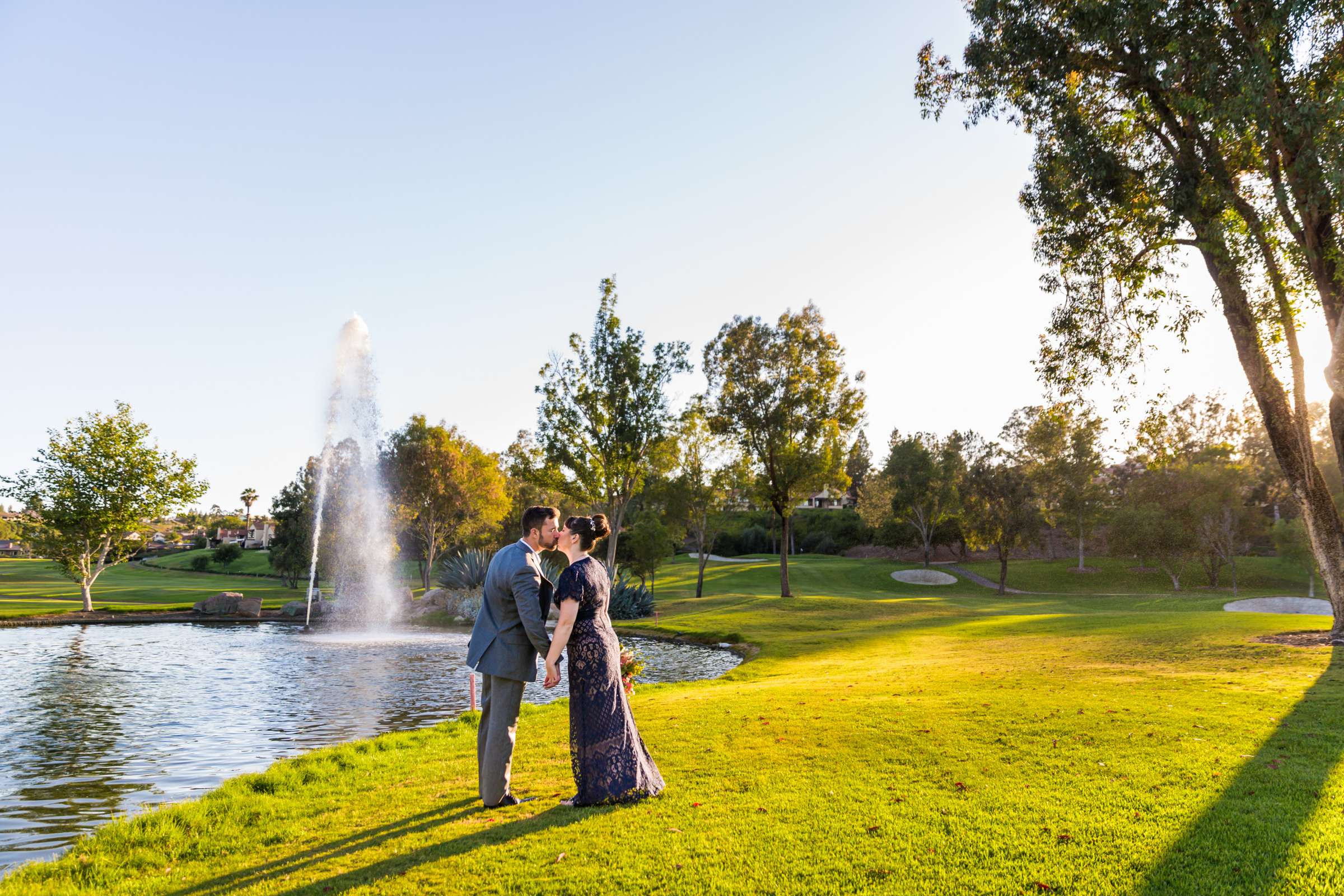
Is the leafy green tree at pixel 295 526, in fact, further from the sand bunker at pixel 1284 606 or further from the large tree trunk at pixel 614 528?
the sand bunker at pixel 1284 606

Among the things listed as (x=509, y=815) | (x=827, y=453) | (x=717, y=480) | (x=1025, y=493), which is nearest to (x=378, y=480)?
(x=717, y=480)

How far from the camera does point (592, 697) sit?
6430 millimetres

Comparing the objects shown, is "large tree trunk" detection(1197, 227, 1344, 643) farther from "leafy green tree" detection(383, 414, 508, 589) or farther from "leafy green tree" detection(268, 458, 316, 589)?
"leafy green tree" detection(268, 458, 316, 589)

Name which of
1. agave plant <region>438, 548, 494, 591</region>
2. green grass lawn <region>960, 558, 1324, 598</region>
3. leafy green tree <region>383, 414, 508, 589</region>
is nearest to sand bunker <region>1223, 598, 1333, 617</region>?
green grass lawn <region>960, 558, 1324, 598</region>

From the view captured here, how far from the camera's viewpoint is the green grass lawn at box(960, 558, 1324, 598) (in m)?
47.0

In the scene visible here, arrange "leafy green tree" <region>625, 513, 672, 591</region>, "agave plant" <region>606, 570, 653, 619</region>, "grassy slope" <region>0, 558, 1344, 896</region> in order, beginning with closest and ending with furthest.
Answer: "grassy slope" <region>0, 558, 1344, 896</region> → "agave plant" <region>606, 570, 653, 619</region> → "leafy green tree" <region>625, 513, 672, 591</region>

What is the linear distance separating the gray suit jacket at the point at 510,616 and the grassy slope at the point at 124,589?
3373 centimetres

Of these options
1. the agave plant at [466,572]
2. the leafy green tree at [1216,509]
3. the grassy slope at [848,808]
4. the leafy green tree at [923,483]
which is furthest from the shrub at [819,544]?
the grassy slope at [848,808]

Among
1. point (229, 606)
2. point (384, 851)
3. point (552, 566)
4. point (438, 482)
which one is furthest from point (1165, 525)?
point (384, 851)

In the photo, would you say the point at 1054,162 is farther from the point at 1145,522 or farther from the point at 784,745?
the point at 1145,522

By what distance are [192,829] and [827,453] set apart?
109 ft

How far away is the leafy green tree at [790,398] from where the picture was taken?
3738 centimetres

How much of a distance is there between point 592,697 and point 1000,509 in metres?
47.7

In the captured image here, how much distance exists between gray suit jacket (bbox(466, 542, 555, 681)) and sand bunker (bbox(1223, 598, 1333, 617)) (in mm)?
33669
